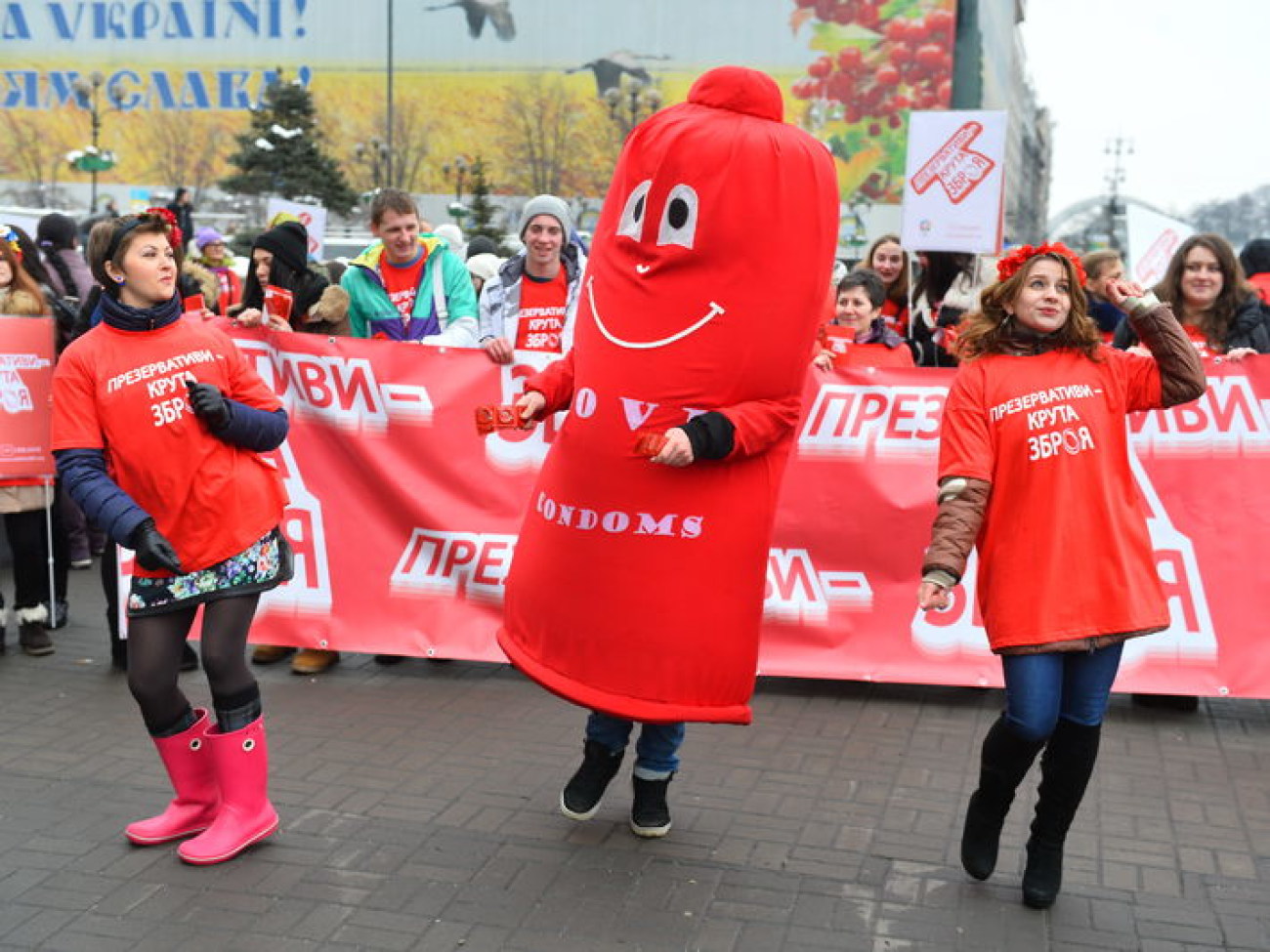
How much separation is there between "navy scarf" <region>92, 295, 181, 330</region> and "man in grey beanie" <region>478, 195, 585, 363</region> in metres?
2.36

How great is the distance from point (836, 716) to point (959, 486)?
231cm

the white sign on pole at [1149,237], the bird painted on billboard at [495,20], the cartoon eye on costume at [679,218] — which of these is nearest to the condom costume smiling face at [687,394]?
the cartoon eye on costume at [679,218]

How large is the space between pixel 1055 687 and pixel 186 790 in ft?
8.40

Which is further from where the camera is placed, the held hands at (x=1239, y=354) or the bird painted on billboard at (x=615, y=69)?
the bird painted on billboard at (x=615, y=69)

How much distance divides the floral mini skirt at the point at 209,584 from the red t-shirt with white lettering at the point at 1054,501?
197 cm

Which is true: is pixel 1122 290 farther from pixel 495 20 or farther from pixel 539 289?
pixel 495 20

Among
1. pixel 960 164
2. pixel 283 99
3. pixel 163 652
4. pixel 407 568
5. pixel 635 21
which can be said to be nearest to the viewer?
pixel 163 652

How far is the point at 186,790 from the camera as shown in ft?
14.4

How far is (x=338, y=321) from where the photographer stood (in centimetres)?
659

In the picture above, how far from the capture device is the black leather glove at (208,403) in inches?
158

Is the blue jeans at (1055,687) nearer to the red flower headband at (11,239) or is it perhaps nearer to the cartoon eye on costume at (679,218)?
the cartoon eye on costume at (679,218)

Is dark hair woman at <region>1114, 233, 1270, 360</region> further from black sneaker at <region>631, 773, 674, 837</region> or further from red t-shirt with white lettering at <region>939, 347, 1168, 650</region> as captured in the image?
black sneaker at <region>631, 773, 674, 837</region>

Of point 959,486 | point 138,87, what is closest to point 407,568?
point 959,486

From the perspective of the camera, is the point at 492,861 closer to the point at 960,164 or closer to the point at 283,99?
the point at 960,164
